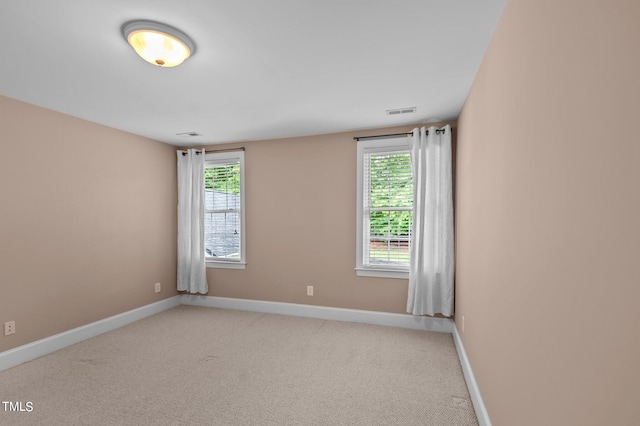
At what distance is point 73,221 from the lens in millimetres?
3430

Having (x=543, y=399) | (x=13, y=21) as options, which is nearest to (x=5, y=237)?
(x=13, y=21)

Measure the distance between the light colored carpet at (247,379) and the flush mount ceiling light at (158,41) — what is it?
2439 mm

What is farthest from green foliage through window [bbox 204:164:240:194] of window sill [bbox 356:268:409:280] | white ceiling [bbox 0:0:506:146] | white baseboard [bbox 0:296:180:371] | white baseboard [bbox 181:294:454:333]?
window sill [bbox 356:268:409:280]

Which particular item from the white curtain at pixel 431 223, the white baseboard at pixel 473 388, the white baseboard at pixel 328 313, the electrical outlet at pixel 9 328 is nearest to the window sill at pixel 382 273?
the white curtain at pixel 431 223

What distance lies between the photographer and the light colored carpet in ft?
7.06

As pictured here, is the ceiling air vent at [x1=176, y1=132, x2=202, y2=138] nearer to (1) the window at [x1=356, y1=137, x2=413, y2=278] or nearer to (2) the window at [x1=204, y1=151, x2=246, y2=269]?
(2) the window at [x1=204, y1=151, x2=246, y2=269]

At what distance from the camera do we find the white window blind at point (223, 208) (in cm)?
469

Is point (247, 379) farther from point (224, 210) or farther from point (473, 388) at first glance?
point (224, 210)

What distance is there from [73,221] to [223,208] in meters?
1.85

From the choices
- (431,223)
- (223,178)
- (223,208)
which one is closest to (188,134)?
(223,178)

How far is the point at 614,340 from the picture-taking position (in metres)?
0.69

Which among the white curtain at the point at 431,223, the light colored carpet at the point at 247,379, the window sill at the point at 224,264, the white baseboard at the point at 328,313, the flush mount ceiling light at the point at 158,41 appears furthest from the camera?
the window sill at the point at 224,264

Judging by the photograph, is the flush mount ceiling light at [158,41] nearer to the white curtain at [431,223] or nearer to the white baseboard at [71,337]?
the white curtain at [431,223]

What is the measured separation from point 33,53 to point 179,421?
2725mm
